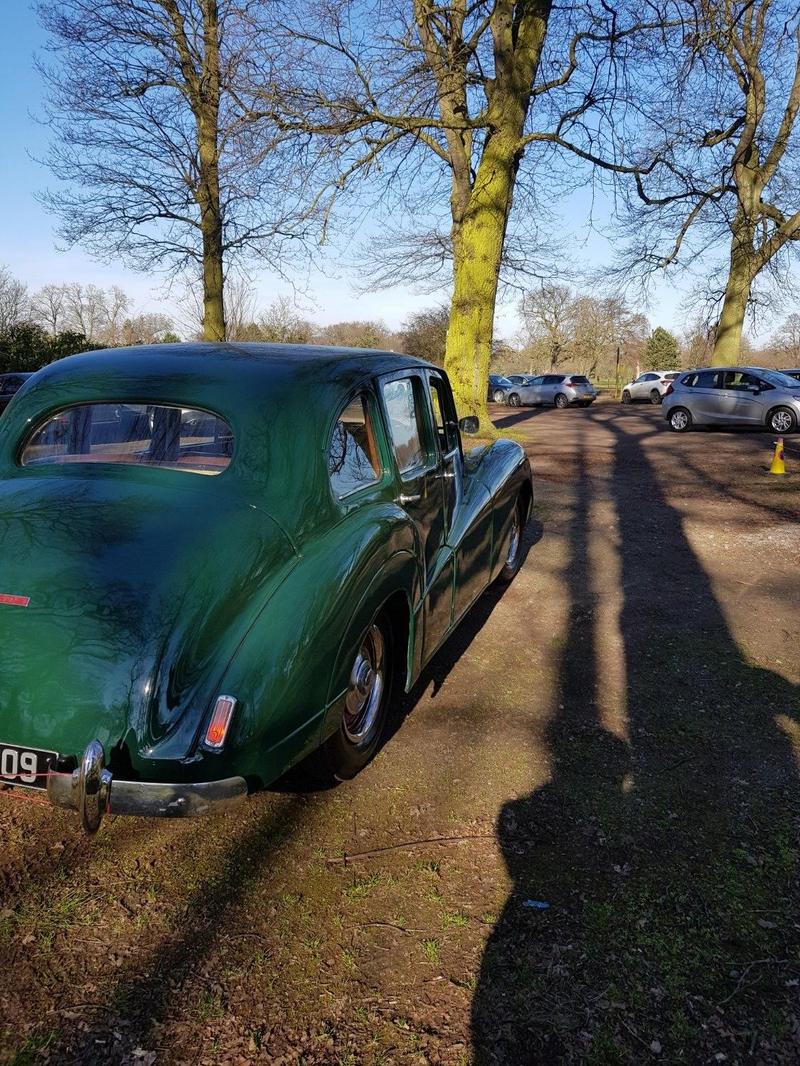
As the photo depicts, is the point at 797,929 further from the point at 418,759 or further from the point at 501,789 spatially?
the point at 418,759

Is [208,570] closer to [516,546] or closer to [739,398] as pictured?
[516,546]

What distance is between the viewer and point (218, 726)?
2176 mm

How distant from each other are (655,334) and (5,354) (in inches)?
2396

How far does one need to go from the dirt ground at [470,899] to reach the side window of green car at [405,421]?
127 centimetres

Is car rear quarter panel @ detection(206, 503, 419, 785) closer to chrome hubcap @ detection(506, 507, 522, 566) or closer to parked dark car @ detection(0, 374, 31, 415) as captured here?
chrome hubcap @ detection(506, 507, 522, 566)

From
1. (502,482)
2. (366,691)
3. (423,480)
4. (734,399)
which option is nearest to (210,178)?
(734,399)

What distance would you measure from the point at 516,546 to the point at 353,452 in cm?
309

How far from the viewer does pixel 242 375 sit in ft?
10.1

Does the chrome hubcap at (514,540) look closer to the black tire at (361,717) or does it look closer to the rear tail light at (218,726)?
the black tire at (361,717)

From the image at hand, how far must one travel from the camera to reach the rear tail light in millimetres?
2170

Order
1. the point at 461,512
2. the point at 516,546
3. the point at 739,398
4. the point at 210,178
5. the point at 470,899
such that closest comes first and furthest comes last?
1. the point at 470,899
2. the point at 461,512
3. the point at 516,546
4. the point at 210,178
5. the point at 739,398

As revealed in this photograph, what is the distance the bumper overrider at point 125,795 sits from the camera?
2.03 metres

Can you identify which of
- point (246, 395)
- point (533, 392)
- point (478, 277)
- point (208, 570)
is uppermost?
point (478, 277)

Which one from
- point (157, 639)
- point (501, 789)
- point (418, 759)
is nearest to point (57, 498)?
point (157, 639)
